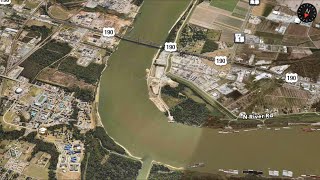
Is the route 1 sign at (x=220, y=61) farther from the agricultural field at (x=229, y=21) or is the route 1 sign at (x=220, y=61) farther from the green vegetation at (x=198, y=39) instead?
the agricultural field at (x=229, y=21)

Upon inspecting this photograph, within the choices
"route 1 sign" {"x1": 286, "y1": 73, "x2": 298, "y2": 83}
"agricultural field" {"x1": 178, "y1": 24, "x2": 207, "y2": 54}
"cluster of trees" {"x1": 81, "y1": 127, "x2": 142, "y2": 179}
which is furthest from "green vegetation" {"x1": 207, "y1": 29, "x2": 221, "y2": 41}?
"cluster of trees" {"x1": 81, "y1": 127, "x2": 142, "y2": 179}

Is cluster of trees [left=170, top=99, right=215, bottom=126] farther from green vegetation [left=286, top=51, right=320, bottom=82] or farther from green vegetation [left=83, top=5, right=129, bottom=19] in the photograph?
green vegetation [left=83, top=5, right=129, bottom=19]

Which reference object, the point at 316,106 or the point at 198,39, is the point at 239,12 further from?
the point at 316,106

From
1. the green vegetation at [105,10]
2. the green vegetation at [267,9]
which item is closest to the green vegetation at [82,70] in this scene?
the green vegetation at [105,10]

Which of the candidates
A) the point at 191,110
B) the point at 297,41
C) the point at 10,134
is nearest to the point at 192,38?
the point at 191,110

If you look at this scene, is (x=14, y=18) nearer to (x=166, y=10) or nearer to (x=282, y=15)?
(x=166, y=10)

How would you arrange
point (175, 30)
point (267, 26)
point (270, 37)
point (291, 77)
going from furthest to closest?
point (175, 30), point (267, 26), point (270, 37), point (291, 77)
